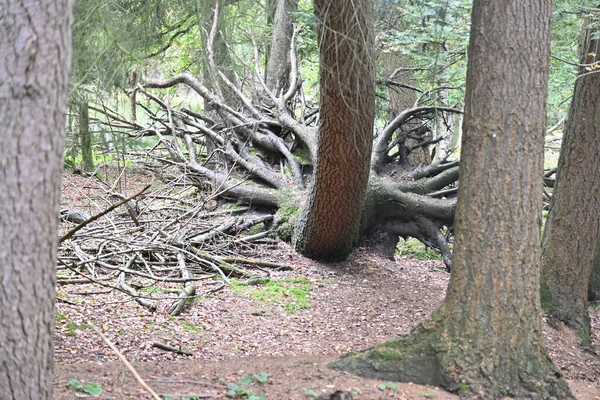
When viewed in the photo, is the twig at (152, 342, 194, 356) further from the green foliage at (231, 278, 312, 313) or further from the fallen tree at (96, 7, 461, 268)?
the fallen tree at (96, 7, 461, 268)

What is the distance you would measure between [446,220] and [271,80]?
493 cm

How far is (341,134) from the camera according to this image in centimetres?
741

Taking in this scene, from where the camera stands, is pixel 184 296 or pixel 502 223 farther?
pixel 184 296

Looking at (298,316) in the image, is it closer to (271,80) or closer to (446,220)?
(446,220)

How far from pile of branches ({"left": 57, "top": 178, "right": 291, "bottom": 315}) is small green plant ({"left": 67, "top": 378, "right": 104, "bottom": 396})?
2199 mm

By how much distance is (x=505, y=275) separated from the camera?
173 inches

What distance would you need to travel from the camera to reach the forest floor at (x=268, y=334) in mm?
4184

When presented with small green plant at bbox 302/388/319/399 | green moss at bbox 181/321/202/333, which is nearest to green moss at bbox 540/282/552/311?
green moss at bbox 181/321/202/333

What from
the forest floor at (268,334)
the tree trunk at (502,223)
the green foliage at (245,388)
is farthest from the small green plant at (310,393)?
the tree trunk at (502,223)

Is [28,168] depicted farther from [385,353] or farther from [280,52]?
[280,52]

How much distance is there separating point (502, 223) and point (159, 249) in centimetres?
468

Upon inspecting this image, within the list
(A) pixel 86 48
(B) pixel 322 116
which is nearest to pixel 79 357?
(A) pixel 86 48

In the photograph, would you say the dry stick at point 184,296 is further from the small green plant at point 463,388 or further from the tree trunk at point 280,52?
the tree trunk at point 280,52

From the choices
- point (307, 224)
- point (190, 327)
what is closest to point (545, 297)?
point (307, 224)
